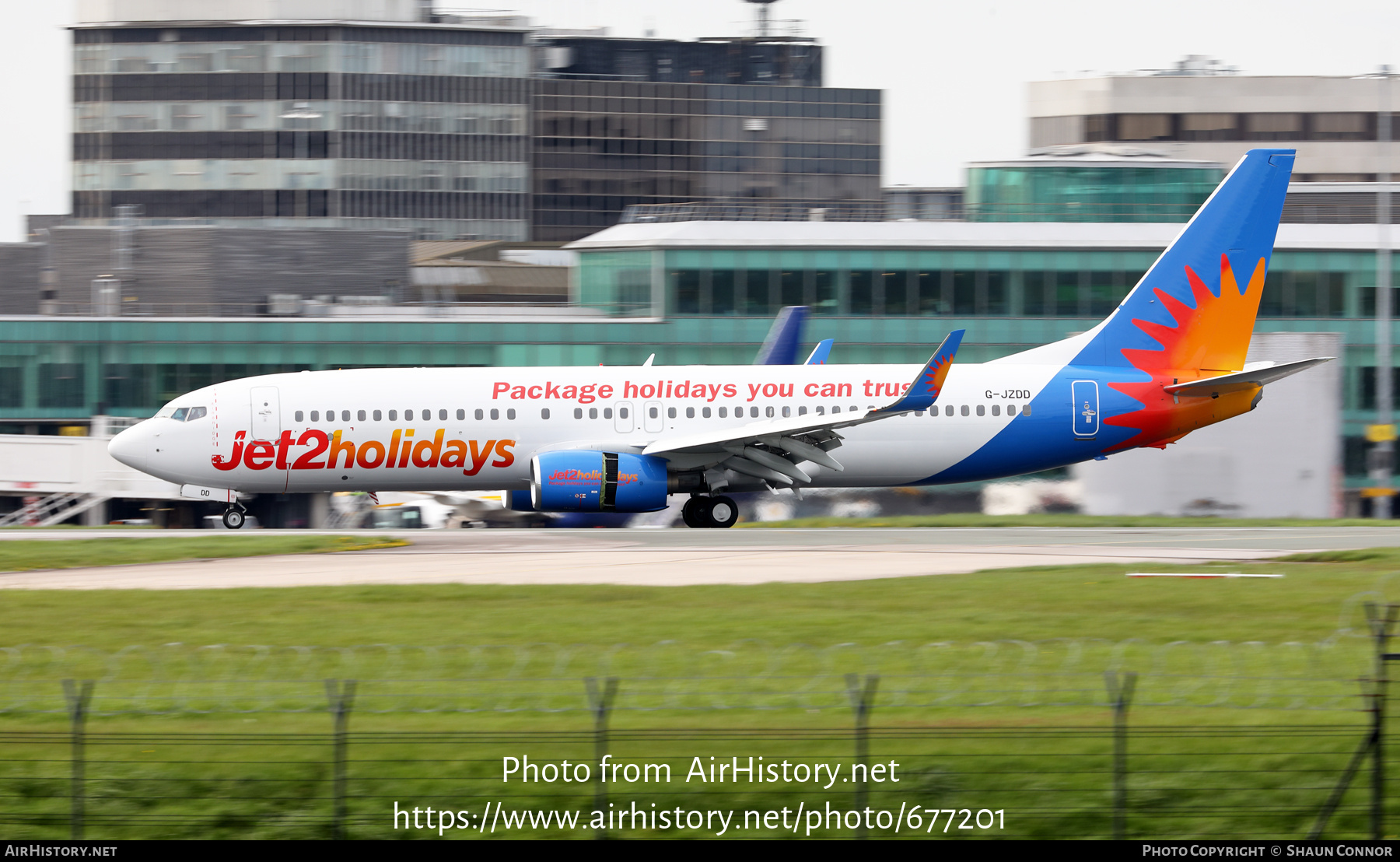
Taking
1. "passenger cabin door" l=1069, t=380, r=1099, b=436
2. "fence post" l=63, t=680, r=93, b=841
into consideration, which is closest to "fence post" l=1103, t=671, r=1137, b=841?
"fence post" l=63, t=680, r=93, b=841

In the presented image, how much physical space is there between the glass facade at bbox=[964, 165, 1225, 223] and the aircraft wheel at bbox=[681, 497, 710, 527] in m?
27.0

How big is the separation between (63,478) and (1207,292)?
31.2 meters

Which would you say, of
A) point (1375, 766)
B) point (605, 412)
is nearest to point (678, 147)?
point (605, 412)

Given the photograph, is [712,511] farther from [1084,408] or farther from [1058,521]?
[1084,408]

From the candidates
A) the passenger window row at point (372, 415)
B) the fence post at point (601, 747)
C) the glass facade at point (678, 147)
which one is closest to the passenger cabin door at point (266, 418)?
the passenger window row at point (372, 415)

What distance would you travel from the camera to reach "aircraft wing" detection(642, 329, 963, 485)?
30.3 meters

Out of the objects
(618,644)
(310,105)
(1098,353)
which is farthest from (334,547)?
(310,105)

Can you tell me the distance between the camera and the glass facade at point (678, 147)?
472 feet

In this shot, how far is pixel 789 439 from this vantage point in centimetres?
3222

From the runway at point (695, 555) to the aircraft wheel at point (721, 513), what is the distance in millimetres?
465

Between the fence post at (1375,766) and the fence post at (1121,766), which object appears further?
the fence post at (1121,766)

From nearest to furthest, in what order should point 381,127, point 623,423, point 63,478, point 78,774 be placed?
point 78,774, point 623,423, point 63,478, point 381,127

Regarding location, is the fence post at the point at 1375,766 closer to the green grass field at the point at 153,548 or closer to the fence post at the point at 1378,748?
the fence post at the point at 1378,748

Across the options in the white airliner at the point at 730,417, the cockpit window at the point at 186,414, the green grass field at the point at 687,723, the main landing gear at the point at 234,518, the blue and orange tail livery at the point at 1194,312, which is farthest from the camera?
the main landing gear at the point at 234,518
